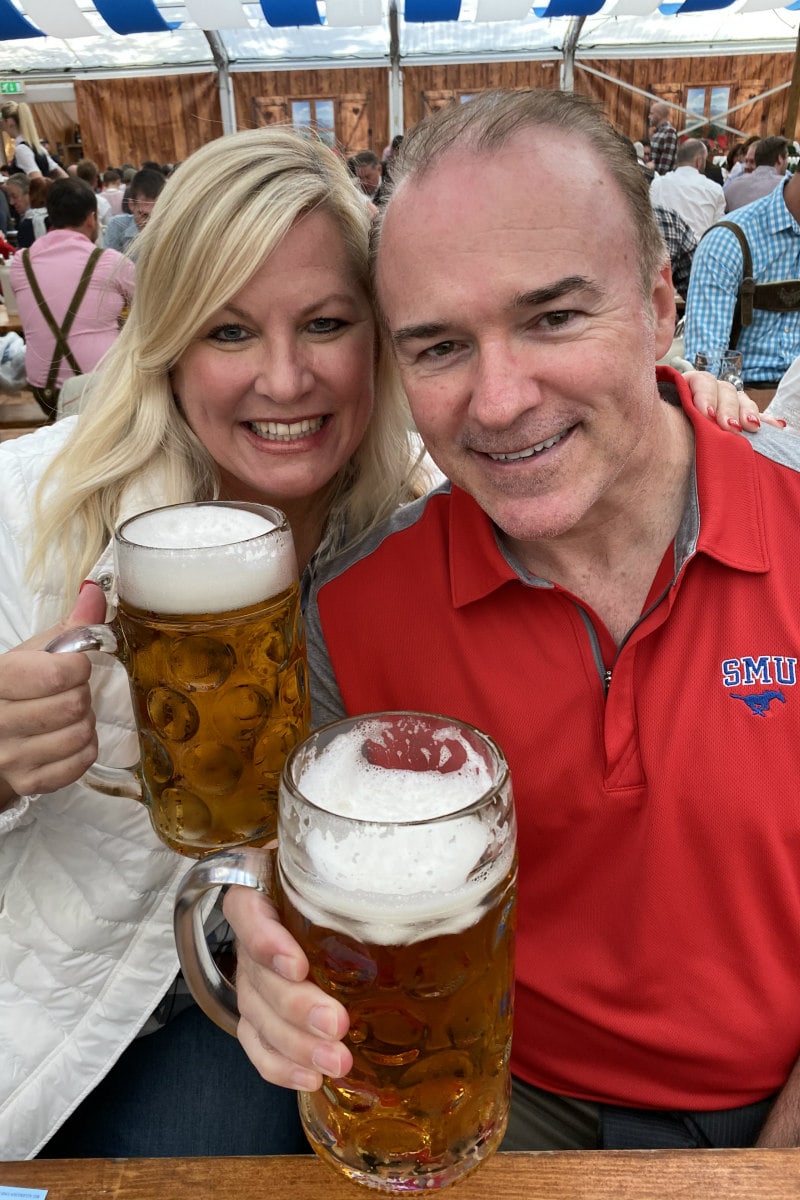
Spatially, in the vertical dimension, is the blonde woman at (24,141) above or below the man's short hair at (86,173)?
above

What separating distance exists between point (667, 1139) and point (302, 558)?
107 centimetres

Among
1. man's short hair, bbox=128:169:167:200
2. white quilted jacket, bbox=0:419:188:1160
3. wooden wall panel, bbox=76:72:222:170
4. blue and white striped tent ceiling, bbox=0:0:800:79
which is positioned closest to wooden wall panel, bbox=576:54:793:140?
blue and white striped tent ceiling, bbox=0:0:800:79

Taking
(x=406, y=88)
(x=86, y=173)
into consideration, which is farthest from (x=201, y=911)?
(x=406, y=88)

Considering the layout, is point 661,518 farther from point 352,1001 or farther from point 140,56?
point 140,56

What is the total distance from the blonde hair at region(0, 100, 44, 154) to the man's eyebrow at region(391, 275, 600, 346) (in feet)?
44.6

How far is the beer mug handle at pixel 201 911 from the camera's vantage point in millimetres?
699

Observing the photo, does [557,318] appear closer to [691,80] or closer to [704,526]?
[704,526]

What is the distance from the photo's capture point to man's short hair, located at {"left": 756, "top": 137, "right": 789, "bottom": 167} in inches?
294

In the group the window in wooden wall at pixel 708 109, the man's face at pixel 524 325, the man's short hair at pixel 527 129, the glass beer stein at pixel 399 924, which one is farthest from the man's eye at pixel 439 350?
the window in wooden wall at pixel 708 109

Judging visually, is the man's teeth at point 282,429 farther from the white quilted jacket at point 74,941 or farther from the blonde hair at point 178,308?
the white quilted jacket at point 74,941

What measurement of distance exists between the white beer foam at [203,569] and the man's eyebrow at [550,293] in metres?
0.43

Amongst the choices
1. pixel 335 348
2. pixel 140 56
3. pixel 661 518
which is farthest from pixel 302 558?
pixel 140 56

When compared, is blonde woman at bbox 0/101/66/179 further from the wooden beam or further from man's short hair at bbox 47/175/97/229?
the wooden beam

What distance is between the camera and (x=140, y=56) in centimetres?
1198
